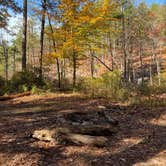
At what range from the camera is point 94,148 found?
514cm

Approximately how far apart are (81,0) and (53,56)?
11.2 feet

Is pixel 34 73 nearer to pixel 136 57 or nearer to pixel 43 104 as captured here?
pixel 43 104

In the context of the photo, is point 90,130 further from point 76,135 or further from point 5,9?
point 5,9

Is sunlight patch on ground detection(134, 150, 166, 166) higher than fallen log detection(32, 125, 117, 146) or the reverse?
the reverse

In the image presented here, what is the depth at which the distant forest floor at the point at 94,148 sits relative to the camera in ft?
15.1

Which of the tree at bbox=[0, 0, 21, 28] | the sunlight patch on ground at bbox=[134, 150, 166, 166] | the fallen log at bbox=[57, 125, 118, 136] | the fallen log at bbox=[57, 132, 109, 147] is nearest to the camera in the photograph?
the sunlight patch on ground at bbox=[134, 150, 166, 166]

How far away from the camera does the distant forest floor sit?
4598 mm

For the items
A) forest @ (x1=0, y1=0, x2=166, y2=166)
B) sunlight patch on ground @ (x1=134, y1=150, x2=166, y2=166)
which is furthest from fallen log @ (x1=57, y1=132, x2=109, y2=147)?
sunlight patch on ground @ (x1=134, y1=150, x2=166, y2=166)

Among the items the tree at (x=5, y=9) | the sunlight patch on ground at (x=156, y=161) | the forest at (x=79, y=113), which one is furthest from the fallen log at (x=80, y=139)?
the tree at (x=5, y=9)

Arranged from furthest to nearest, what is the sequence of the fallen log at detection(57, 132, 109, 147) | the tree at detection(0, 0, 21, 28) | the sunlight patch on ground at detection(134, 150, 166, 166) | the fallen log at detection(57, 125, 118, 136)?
the tree at detection(0, 0, 21, 28) → the fallen log at detection(57, 125, 118, 136) → the fallen log at detection(57, 132, 109, 147) → the sunlight patch on ground at detection(134, 150, 166, 166)

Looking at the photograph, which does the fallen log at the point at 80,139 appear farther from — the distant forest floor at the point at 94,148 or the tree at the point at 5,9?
the tree at the point at 5,9

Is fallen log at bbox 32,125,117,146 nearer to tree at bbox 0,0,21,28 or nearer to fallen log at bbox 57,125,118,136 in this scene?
fallen log at bbox 57,125,118,136

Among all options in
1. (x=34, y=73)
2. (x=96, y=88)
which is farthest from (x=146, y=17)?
(x=96, y=88)

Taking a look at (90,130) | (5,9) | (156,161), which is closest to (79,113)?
(90,130)
